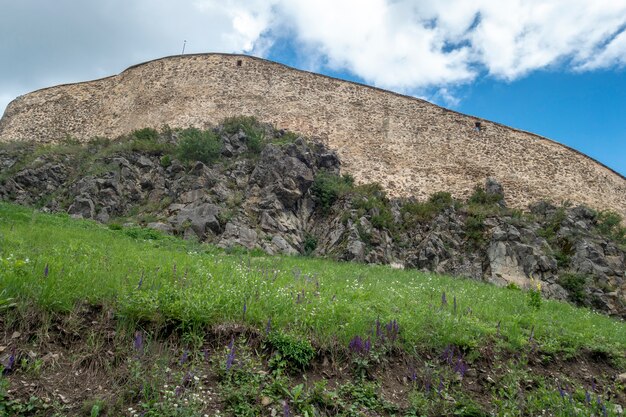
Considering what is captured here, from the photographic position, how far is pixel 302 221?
66.3 feet

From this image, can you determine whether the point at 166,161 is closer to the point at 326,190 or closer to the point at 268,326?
the point at 326,190

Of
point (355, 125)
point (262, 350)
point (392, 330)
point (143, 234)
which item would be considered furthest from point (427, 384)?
point (355, 125)

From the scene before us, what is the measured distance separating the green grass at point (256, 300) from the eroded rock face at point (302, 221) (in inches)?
307

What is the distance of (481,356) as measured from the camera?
6352 mm

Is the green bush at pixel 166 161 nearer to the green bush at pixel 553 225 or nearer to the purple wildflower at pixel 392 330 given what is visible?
the green bush at pixel 553 225

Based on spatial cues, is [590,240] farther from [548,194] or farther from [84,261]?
[84,261]

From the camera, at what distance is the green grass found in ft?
18.2

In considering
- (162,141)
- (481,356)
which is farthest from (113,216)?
(481,356)

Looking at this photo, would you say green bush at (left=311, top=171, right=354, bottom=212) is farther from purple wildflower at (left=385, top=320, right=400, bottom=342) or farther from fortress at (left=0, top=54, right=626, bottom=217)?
purple wildflower at (left=385, top=320, right=400, bottom=342)

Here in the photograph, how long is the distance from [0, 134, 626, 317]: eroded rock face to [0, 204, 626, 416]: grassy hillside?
9.96 m

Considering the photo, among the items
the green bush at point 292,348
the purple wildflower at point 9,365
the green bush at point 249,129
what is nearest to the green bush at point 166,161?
the green bush at point 249,129

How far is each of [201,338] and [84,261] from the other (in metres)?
3.13

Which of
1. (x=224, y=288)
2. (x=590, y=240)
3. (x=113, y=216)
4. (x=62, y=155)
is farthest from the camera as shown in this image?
(x=62, y=155)

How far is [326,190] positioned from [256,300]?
15.2 metres
